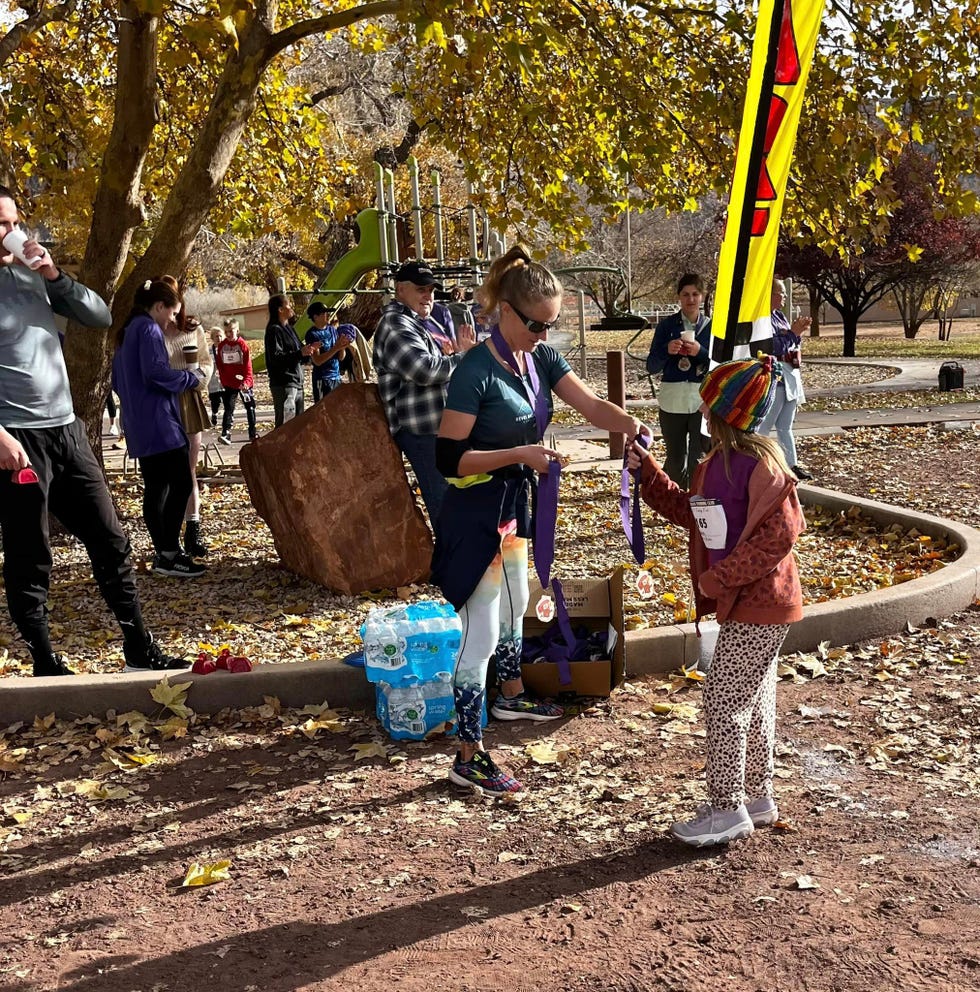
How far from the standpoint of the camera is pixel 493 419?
4152mm

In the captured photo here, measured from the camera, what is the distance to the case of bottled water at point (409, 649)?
4852 mm

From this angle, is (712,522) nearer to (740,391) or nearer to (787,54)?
(740,391)

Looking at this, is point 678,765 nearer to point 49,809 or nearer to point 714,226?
point 49,809

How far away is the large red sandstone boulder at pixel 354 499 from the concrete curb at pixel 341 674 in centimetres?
176

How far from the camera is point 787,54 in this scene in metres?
4.88

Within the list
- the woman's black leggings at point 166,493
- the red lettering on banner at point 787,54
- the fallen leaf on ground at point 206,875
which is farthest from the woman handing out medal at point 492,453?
the woman's black leggings at point 166,493

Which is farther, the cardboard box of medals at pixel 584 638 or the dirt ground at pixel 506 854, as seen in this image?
the cardboard box of medals at pixel 584 638

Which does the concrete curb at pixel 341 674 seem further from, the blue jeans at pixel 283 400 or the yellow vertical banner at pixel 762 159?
the blue jeans at pixel 283 400

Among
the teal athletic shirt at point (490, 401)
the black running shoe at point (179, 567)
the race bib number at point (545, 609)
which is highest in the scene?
the teal athletic shirt at point (490, 401)

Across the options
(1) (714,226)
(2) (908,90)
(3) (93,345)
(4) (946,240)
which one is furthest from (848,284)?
(3) (93,345)

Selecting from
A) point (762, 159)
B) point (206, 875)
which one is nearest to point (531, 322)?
point (762, 159)

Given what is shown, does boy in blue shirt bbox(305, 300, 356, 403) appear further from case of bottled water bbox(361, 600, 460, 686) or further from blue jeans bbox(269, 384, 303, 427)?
case of bottled water bbox(361, 600, 460, 686)

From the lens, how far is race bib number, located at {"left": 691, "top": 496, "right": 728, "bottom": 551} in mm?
3611

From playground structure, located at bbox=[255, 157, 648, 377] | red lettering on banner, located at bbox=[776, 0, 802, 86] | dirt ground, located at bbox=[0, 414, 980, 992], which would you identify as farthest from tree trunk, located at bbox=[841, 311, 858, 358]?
dirt ground, located at bbox=[0, 414, 980, 992]
